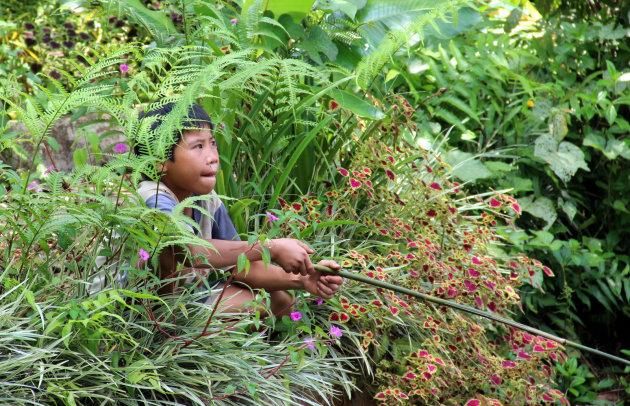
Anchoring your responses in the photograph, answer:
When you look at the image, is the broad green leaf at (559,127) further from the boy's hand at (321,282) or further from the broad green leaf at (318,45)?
the boy's hand at (321,282)

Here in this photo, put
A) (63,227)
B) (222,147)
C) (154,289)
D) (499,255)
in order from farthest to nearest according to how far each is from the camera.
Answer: (499,255) < (222,147) < (154,289) < (63,227)

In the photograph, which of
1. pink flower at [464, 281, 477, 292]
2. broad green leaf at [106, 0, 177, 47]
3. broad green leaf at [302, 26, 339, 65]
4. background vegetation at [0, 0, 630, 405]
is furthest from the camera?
broad green leaf at [302, 26, 339, 65]

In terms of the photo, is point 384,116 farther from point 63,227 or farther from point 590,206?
point 590,206

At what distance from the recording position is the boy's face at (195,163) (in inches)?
95.1

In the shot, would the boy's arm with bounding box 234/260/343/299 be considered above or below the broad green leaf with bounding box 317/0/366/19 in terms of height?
below

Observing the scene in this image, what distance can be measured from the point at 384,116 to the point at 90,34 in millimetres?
2808

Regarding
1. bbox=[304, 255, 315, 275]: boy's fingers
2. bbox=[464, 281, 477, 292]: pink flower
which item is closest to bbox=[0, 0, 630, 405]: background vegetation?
bbox=[464, 281, 477, 292]: pink flower

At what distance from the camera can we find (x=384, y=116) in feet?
9.84

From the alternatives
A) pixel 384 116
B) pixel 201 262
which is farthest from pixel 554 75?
pixel 201 262

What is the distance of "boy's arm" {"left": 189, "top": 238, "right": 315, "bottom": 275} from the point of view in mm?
2326

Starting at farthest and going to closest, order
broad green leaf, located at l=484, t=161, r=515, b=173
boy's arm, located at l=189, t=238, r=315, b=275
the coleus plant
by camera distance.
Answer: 1. broad green leaf, located at l=484, t=161, r=515, b=173
2. the coleus plant
3. boy's arm, located at l=189, t=238, r=315, b=275

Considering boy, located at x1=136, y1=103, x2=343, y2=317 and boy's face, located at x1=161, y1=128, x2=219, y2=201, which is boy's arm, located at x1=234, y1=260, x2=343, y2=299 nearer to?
boy, located at x1=136, y1=103, x2=343, y2=317

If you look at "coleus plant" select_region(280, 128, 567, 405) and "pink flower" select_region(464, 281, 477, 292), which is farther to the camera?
"pink flower" select_region(464, 281, 477, 292)

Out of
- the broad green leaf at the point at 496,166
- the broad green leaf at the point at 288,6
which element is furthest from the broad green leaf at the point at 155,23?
the broad green leaf at the point at 496,166
